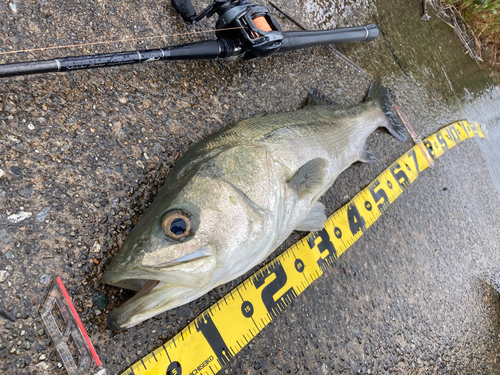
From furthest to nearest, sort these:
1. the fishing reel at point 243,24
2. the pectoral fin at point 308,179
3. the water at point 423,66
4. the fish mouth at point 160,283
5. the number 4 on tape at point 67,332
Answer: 1. the water at point 423,66
2. the fishing reel at point 243,24
3. the pectoral fin at point 308,179
4. the number 4 on tape at point 67,332
5. the fish mouth at point 160,283

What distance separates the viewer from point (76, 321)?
1442mm

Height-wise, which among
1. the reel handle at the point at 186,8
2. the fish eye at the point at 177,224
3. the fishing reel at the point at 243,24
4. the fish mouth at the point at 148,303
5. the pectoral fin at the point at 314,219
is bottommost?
the pectoral fin at the point at 314,219

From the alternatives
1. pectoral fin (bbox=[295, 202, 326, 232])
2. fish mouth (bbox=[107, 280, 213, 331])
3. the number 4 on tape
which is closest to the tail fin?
pectoral fin (bbox=[295, 202, 326, 232])

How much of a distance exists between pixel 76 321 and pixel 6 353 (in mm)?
265

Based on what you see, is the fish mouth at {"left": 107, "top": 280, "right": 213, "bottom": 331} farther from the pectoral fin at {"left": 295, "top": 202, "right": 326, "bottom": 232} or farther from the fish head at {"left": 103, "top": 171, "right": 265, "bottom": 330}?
the pectoral fin at {"left": 295, "top": 202, "right": 326, "bottom": 232}

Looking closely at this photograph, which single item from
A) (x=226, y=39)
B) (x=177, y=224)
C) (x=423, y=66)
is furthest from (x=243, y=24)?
(x=423, y=66)

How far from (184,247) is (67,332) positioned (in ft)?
2.30

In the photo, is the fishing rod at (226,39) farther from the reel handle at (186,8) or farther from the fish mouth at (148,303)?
the fish mouth at (148,303)

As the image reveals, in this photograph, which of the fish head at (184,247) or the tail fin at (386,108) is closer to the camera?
the fish head at (184,247)

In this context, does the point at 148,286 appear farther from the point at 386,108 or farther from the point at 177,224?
the point at 386,108

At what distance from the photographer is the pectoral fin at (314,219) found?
2205 mm

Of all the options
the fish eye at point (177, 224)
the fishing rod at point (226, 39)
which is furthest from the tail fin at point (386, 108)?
the fish eye at point (177, 224)

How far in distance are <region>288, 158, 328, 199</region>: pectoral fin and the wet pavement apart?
0.63m

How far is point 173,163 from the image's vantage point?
1919 millimetres
